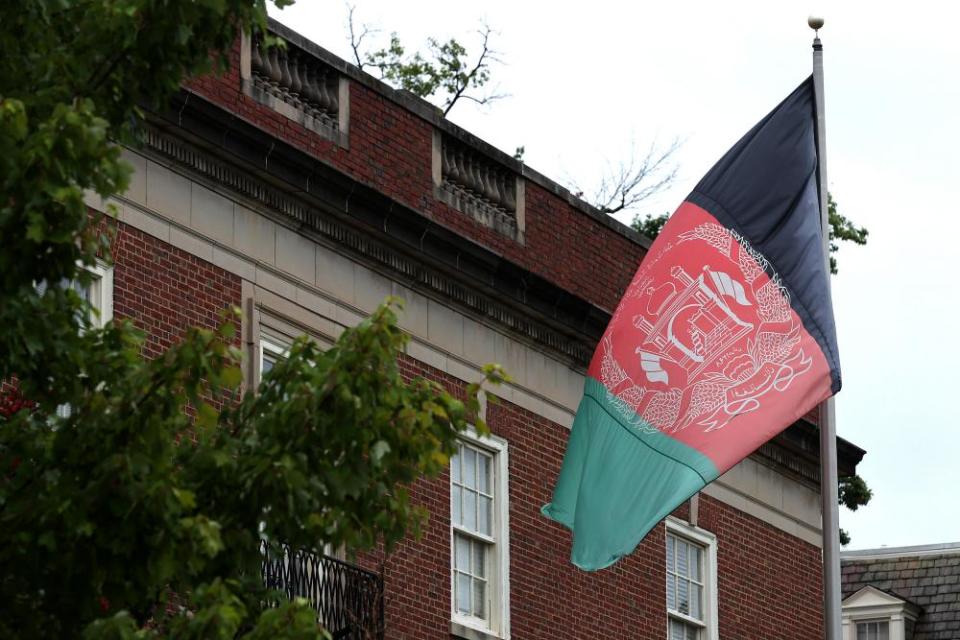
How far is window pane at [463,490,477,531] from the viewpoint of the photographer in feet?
70.7

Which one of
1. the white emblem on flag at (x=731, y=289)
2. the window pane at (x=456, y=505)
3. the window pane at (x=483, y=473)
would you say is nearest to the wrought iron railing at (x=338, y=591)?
the window pane at (x=456, y=505)

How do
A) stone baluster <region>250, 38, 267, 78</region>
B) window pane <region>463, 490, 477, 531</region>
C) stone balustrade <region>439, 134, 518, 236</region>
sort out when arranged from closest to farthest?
stone baluster <region>250, 38, 267, 78</region> → window pane <region>463, 490, 477, 531</region> → stone balustrade <region>439, 134, 518, 236</region>

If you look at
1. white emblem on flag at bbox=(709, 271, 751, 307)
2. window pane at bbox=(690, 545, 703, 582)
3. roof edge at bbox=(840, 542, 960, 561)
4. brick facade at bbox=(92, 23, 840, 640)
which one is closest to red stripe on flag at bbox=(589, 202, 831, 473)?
white emblem on flag at bbox=(709, 271, 751, 307)

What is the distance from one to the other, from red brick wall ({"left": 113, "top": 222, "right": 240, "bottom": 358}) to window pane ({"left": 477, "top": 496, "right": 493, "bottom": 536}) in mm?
3925

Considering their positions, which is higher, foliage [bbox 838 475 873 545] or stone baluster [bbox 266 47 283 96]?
foliage [bbox 838 475 873 545]

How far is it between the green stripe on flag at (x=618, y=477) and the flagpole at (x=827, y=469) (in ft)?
3.14

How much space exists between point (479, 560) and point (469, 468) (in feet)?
2.93

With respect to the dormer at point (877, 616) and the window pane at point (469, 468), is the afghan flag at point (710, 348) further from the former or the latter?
the dormer at point (877, 616)

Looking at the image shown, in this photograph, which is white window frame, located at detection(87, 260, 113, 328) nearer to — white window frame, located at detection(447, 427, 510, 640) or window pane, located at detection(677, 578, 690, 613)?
white window frame, located at detection(447, 427, 510, 640)

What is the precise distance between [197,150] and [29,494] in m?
8.82

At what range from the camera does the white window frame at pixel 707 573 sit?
2467 cm

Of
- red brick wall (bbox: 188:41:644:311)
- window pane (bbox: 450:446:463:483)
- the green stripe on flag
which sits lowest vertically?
the green stripe on flag

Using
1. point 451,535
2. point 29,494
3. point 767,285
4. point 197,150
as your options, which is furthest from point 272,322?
point 29,494

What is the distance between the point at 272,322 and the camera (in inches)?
768
